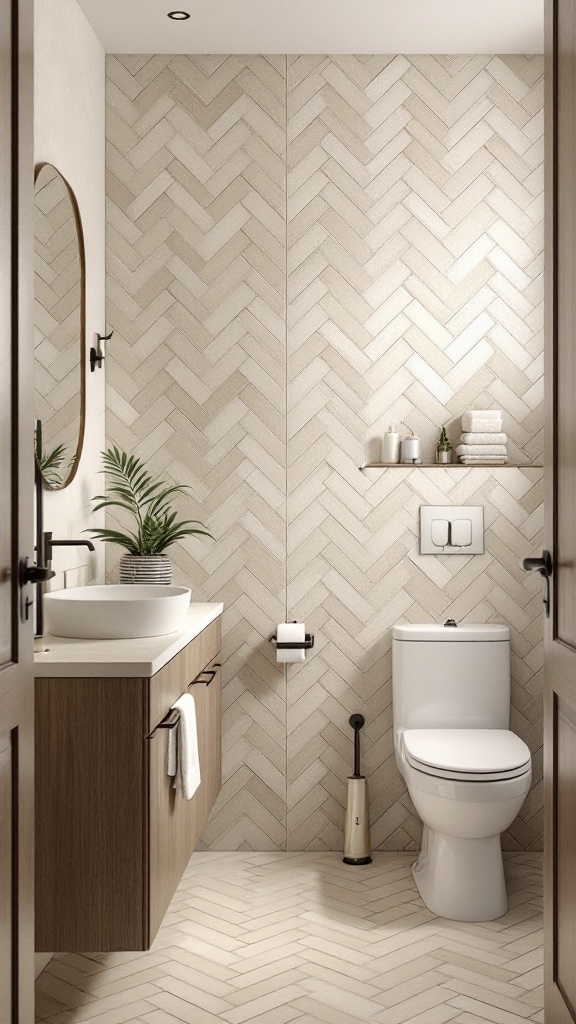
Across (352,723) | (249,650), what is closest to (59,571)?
(249,650)

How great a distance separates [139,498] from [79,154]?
1.18 metres

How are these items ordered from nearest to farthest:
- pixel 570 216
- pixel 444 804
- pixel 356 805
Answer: pixel 570 216 → pixel 444 804 → pixel 356 805

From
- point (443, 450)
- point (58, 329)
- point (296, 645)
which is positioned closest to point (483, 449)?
point (443, 450)

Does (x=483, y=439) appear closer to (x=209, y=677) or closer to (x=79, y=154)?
(x=209, y=677)

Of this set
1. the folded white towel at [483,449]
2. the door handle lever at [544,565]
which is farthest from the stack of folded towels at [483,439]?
the door handle lever at [544,565]

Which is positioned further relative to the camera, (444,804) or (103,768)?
(444,804)

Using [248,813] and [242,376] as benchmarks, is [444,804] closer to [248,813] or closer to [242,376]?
[248,813]

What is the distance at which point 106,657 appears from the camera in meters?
2.16

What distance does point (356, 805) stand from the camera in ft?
11.1

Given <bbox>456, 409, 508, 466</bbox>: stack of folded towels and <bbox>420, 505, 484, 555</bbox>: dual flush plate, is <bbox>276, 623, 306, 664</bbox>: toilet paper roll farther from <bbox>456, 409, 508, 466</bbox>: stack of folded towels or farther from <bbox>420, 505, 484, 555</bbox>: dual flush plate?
<bbox>456, 409, 508, 466</bbox>: stack of folded towels

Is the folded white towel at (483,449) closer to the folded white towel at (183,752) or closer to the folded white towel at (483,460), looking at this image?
the folded white towel at (483,460)

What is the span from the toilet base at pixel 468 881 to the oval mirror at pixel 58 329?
5.33 ft

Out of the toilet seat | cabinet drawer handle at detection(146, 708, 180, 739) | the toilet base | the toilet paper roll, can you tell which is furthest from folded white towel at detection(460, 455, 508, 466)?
cabinet drawer handle at detection(146, 708, 180, 739)

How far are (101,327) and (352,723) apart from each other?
5.42ft
